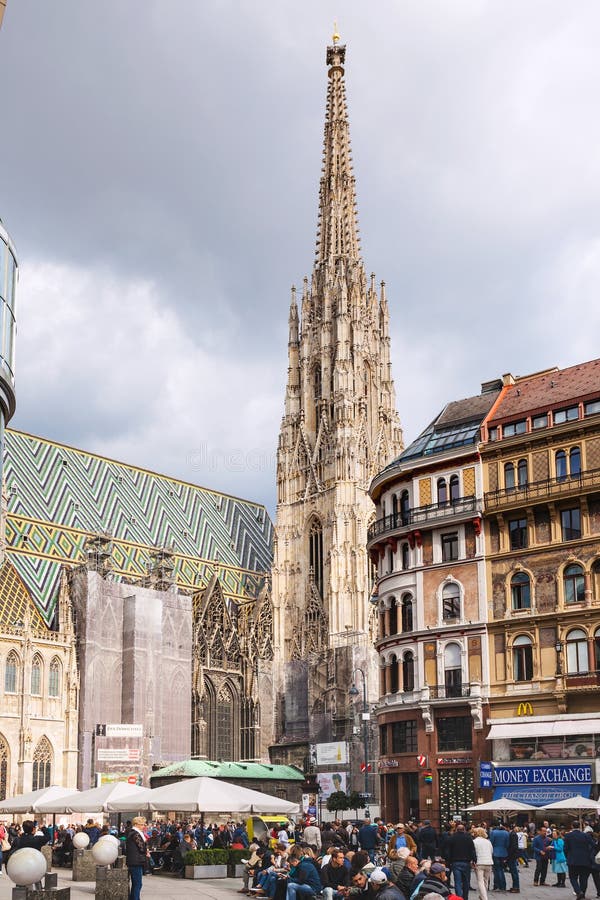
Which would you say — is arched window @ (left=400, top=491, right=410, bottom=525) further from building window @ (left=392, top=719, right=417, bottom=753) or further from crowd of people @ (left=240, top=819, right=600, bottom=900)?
crowd of people @ (left=240, top=819, right=600, bottom=900)

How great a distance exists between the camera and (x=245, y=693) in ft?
270

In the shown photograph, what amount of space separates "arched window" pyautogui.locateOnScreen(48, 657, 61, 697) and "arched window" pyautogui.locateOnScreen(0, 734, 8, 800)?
13.4 feet

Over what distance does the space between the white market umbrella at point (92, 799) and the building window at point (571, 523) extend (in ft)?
50.9

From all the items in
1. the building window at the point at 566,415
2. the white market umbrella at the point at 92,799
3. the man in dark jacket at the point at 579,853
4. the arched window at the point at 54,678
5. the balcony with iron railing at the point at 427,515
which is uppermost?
the building window at the point at 566,415

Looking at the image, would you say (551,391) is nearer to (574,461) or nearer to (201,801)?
(574,461)

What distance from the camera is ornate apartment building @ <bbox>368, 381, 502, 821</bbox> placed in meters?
37.8

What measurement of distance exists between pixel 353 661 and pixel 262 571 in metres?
18.8

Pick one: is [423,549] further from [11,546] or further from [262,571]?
[262,571]

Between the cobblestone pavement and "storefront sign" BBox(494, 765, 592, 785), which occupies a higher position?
"storefront sign" BBox(494, 765, 592, 785)

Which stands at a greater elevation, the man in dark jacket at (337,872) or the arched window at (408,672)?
the arched window at (408,672)

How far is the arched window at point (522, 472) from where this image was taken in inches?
1510

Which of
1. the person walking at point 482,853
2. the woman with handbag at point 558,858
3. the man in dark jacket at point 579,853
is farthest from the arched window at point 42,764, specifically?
the man in dark jacket at point 579,853

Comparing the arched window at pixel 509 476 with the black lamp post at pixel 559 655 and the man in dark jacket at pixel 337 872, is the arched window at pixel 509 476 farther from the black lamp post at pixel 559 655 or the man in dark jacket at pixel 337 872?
the man in dark jacket at pixel 337 872

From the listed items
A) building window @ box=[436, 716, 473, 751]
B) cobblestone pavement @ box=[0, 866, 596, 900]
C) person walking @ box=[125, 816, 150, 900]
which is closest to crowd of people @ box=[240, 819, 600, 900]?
cobblestone pavement @ box=[0, 866, 596, 900]
